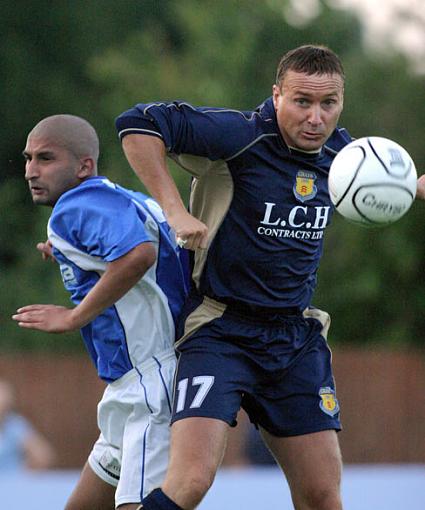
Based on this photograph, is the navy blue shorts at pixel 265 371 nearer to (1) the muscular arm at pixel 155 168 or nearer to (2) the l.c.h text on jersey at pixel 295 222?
(2) the l.c.h text on jersey at pixel 295 222

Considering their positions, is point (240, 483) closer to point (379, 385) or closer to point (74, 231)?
point (74, 231)

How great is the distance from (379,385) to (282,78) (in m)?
10.3

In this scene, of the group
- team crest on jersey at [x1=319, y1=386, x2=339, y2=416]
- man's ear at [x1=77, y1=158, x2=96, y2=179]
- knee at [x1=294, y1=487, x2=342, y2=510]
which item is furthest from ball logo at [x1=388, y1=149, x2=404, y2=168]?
knee at [x1=294, y1=487, x2=342, y2=510]

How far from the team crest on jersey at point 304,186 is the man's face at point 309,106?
132mm

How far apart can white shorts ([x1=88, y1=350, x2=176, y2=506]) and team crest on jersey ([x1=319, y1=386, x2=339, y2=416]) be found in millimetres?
672

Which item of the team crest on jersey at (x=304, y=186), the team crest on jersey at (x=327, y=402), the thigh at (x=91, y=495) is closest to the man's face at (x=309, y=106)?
the team crest on jersey at (x=304, y=186)

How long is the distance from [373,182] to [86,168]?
132 centimetres

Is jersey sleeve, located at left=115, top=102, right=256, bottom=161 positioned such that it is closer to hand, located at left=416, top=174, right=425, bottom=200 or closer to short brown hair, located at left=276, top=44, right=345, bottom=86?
short brown hair, located at left=276, top=44, right=345, bottom=86

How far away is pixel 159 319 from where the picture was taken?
5.67m

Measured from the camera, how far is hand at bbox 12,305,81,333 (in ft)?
17.6

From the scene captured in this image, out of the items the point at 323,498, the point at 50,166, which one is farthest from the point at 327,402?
the point at 50,166

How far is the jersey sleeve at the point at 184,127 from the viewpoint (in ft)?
17.5

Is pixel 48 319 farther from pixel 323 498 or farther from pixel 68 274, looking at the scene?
pixel 323 498

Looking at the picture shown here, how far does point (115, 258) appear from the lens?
5344 millimetres
